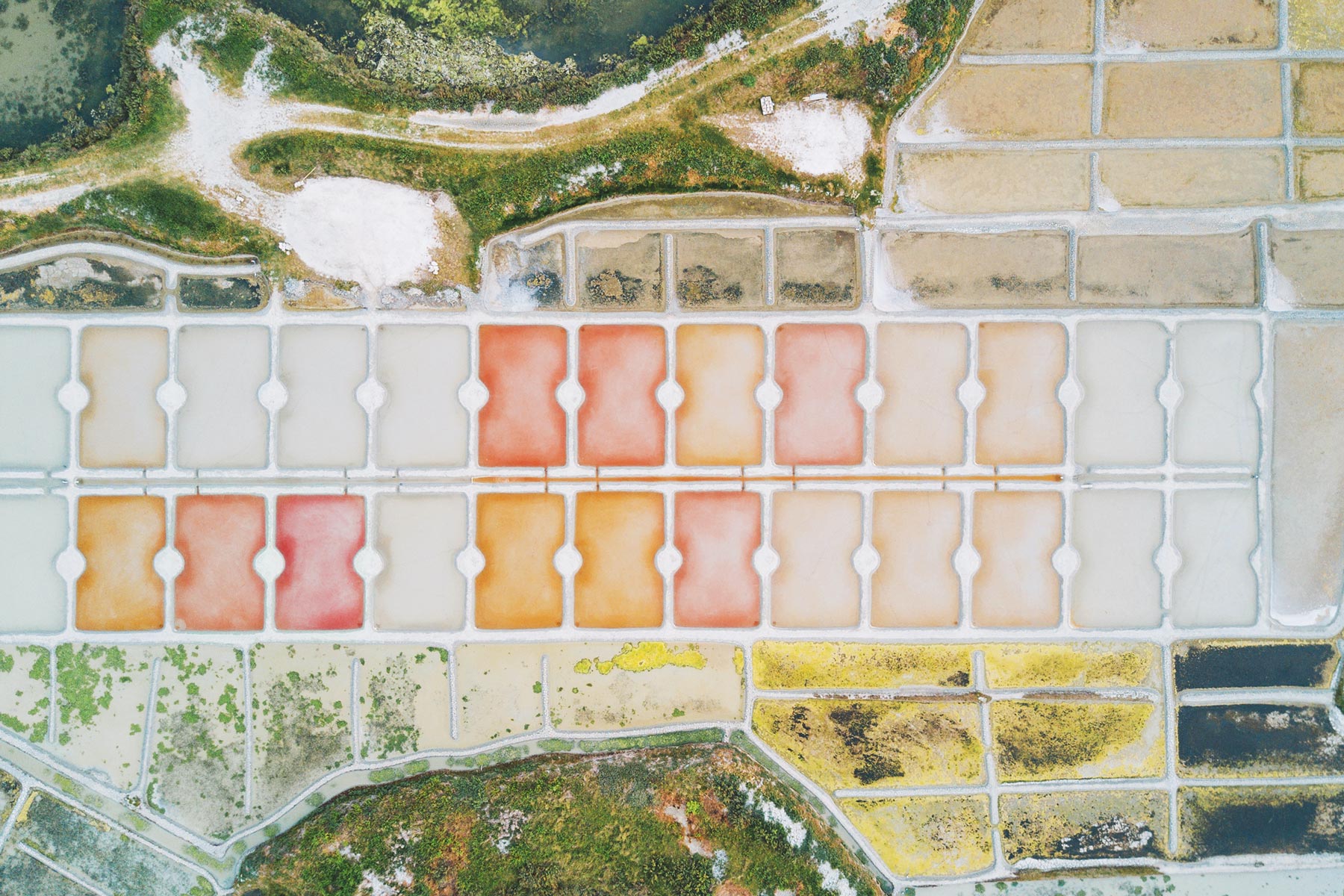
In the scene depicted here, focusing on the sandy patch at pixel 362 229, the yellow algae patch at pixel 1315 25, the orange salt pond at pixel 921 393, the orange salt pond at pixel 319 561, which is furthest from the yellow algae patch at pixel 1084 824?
the sandy patch at pixel 362 229

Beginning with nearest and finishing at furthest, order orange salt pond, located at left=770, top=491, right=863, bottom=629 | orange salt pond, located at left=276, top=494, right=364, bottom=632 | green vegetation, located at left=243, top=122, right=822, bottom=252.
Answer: green vegetation, located at left=243, top=122, right=822, bottom=252 < orange salt pond, located at left=276, top=494, right=364, bottom=632 < orange salt pond, located at left=770, top=491, right=863, bottom=629

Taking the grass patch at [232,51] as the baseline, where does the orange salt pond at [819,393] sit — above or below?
below

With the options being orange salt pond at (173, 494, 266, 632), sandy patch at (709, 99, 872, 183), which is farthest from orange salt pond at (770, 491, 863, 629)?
orange salt pond at (173, 494, 266, 632)

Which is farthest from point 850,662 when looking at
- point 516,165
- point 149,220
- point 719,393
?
point 149,220

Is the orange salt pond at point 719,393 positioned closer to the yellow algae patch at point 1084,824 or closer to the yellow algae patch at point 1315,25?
the yellow algae patch at point 1084,824

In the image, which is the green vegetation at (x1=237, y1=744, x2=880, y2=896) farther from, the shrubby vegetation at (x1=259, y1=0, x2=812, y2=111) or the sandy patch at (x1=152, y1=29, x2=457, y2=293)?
the shrubby vegetation at (x1=259, y1=0, x2=812, y2=111)

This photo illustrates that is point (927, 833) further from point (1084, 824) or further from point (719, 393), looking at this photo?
point (719, 393)
